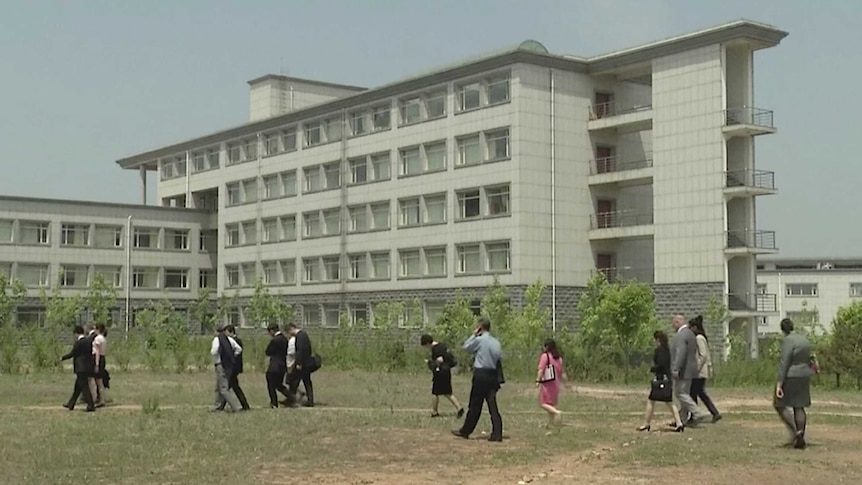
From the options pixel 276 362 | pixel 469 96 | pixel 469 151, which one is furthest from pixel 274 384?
pixel 469 96

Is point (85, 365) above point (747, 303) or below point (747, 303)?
below

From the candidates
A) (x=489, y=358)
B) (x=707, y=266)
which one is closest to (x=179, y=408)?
(x=489, y=358)

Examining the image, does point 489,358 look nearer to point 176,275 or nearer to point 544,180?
point 544,180

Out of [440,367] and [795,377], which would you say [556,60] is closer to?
[440,367]

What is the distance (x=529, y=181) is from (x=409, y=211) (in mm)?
10454

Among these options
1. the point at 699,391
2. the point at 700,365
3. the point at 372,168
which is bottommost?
the point at 699,391

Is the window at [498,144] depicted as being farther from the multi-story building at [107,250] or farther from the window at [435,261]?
the multi-story building at [107,250]

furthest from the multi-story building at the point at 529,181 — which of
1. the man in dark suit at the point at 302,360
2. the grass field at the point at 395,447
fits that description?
the man in dark suit at the point at 302,360

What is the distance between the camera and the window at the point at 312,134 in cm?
7700

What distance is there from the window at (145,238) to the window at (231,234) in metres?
5.56

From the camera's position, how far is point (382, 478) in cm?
1490

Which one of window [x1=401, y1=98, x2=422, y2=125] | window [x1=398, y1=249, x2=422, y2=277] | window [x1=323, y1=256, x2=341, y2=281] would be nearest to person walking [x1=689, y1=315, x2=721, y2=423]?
window [x1=398, y1=249, x2=422, y2=277]

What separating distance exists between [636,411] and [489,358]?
306 inches

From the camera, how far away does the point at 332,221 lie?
7631cm
